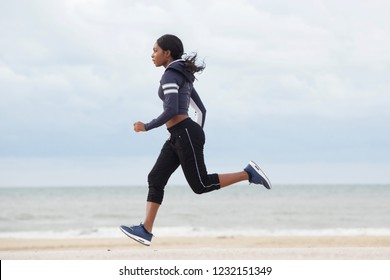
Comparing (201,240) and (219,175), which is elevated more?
(201,240)

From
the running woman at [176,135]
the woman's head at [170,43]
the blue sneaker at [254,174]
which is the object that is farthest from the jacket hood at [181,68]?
the blue sneaker at [254,174]

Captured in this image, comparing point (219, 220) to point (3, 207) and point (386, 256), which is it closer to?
point (3, 207)

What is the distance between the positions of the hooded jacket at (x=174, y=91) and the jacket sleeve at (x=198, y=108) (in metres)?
0.07

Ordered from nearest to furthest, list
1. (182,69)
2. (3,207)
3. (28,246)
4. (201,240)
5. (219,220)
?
(182,69) < (28,246) < (201,240) < (219,220) < (3,207)

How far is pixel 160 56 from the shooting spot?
652 cm

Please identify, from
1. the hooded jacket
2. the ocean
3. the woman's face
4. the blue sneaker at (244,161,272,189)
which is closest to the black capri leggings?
the hooded jacket

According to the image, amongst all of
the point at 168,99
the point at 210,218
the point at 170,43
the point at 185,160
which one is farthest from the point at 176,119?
the point at 210,218

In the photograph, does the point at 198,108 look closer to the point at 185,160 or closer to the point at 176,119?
the point at 176,119

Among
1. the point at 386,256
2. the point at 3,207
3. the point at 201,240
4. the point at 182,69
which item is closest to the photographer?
the point at 182,69

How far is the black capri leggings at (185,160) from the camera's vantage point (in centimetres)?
644

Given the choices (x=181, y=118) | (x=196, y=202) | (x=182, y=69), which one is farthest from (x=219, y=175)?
(x=196, y=202)

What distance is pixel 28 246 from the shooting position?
57.6ft

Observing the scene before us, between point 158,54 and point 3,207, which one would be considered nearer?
point 158,54
